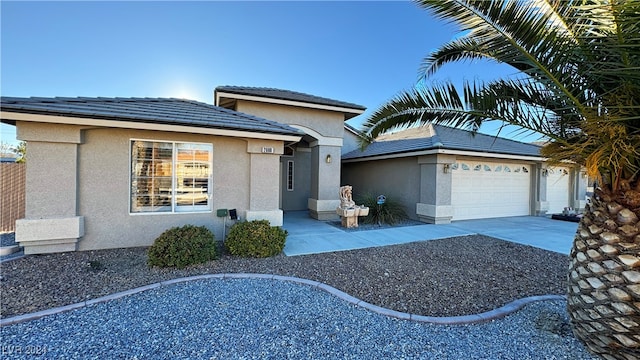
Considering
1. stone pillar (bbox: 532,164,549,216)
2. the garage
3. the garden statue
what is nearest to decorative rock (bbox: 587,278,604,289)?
the garden statue

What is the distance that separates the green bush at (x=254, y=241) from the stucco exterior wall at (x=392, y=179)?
8012mm

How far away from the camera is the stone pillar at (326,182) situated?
12.4m

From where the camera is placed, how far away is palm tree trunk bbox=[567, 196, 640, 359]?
2756 millimetres

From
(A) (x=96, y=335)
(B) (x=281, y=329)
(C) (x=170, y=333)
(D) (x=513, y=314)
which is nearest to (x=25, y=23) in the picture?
(A) (x=96, y=335)

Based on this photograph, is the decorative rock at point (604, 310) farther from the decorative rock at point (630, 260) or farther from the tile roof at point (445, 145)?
the tile roof at point (445, 145)

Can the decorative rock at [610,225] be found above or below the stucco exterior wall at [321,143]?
below

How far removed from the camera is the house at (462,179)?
11811 mm

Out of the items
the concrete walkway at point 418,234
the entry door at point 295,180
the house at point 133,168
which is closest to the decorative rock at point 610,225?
the concrete walkway at point 418,234

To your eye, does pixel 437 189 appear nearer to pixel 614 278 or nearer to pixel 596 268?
pixel 596 268

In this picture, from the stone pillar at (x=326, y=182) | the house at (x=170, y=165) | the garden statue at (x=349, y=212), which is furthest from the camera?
the stone pillar at (x=326, y=182)

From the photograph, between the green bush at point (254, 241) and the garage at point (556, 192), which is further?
the garage at point (556, 192)

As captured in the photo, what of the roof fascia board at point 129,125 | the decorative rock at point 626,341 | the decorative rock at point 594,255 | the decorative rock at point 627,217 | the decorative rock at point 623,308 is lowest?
→ the decorative rock at point 626,341

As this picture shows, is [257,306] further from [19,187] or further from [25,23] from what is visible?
[25,23]

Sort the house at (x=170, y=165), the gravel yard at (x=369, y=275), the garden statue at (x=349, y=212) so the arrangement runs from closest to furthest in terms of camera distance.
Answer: the gravel yard at (x=369, y=275) → the house at (x=170, y=165) → the garden statue at (x=349, y=212)
